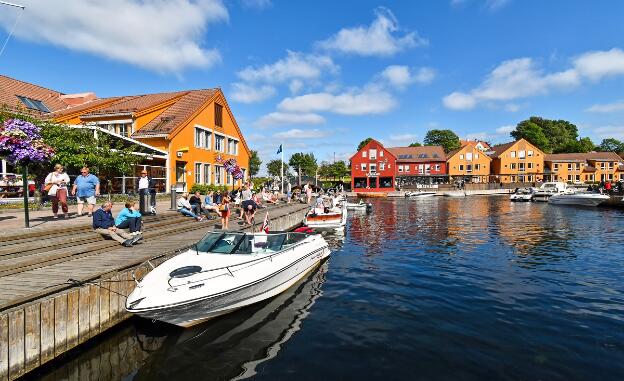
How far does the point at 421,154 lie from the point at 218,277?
7859cm

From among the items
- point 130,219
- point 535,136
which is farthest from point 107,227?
point 535,136

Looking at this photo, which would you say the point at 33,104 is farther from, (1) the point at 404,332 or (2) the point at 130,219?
(1) the point at 404,332

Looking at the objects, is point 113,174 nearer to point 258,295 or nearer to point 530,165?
point 258,295

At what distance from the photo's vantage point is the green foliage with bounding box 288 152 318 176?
9688cm

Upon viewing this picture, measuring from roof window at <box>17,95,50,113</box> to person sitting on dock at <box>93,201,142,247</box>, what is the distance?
2442cm

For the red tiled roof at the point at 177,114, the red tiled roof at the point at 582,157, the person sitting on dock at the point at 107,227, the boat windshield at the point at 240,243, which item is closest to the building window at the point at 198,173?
the red tiled roof at the point at 177,114

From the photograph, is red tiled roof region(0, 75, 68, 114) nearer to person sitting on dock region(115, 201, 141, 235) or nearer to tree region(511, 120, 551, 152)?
person sitting on dock region(115, 201, 141, 235)

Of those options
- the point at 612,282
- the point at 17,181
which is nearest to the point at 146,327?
the point at 612,282

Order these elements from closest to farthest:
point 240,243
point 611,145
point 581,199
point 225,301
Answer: point 225,301, point 240,243, point 581,199, point 611,145

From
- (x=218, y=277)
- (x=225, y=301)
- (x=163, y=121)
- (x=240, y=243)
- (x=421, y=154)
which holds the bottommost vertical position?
(x=225, y=301)

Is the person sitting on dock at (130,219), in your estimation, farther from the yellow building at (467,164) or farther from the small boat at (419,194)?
the yellow building at (467,164)

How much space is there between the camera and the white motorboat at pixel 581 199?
42.0 meters

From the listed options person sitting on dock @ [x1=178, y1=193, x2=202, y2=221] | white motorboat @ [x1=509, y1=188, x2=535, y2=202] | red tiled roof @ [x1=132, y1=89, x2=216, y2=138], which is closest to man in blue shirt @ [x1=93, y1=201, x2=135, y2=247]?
person sitting on dock @ [x1=178, y1=193, x2=202, y2=221]

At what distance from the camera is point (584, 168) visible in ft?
291
